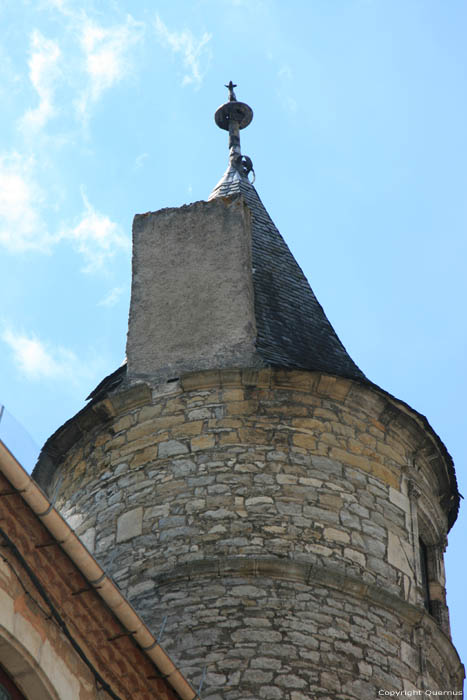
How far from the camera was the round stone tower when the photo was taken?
9.20 metres

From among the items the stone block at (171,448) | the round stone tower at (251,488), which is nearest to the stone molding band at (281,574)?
the round stone tower at (251,488)

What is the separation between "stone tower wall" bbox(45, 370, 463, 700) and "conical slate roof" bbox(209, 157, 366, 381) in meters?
0.50

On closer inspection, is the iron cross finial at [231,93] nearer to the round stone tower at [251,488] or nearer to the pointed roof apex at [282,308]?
the pointed roof apex at [282,308]

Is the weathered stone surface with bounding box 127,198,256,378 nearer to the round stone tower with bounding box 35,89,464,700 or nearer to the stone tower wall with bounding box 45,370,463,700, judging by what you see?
the round stone tower with bounding box 35,89,464,700

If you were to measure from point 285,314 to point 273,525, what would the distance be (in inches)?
103

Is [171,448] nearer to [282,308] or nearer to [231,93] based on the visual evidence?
[282,308]

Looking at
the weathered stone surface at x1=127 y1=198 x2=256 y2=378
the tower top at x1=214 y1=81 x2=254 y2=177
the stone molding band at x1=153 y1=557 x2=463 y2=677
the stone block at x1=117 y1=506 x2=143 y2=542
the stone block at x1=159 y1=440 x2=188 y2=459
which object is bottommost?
the stone molding band at x1=153 y1=557 x2=463 y2=677

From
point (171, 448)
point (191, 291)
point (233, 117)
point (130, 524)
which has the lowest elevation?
point (130, 524)

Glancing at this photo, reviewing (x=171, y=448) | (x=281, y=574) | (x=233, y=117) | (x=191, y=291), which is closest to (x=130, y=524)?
(x=171, y=448)

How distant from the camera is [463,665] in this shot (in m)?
10.4

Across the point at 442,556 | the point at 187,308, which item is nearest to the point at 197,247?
the point at 187,308

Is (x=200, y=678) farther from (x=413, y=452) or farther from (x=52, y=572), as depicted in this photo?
(x=413, y=452)

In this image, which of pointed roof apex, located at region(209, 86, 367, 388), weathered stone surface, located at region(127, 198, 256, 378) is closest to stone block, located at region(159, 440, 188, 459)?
weathered stone surface, located at region(127, 198, 256, 378)

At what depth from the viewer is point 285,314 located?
1189cm
